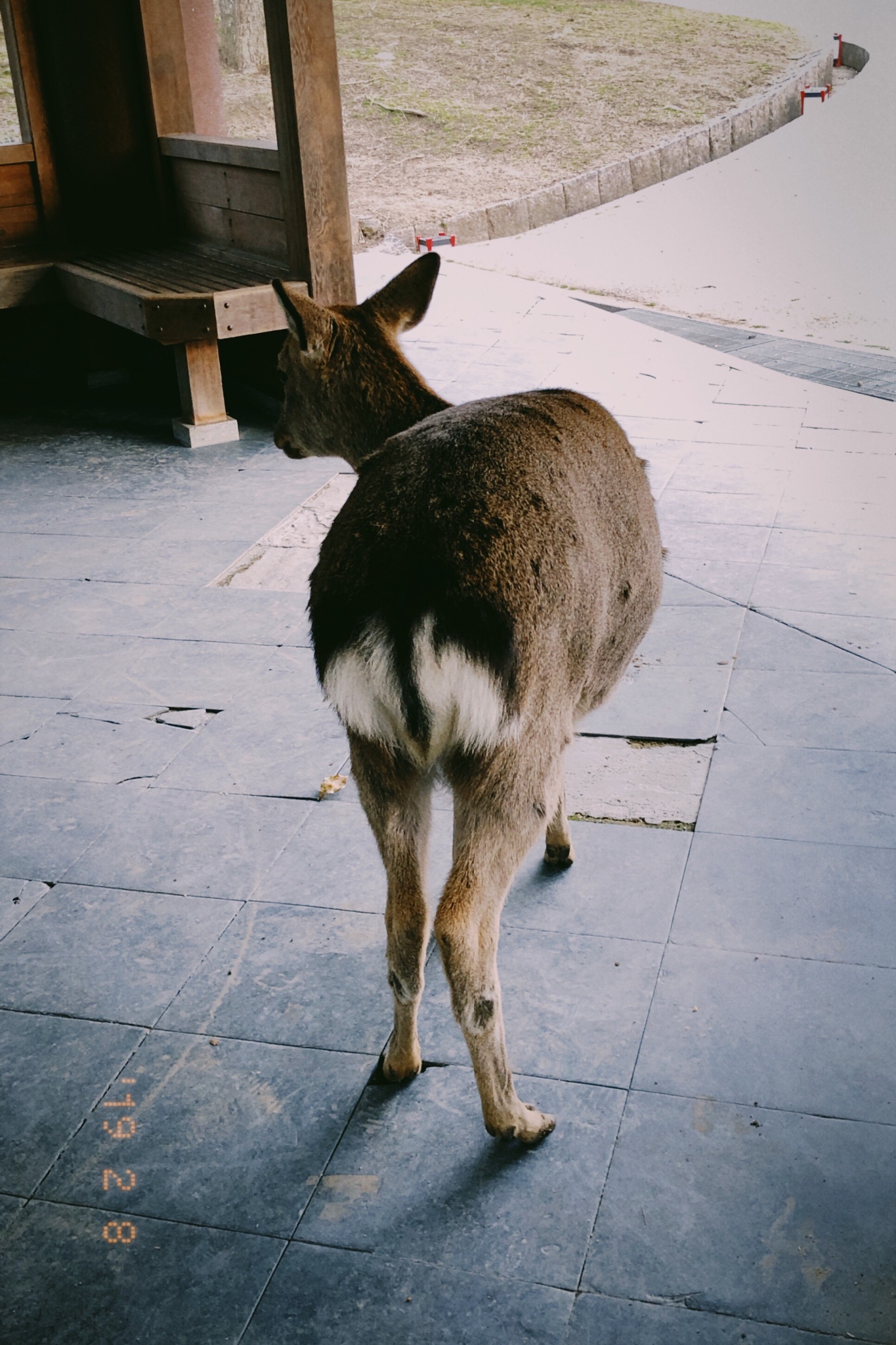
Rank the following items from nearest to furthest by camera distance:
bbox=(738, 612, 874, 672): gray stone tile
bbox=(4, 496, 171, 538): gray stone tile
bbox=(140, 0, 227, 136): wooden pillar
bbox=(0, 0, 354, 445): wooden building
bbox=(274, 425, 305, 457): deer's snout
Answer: bbox=(274, 425, 305, 457): deer's snout, bbox=(738, 612, 874, 672): gray stone tile, bbox=(4, 496, 171, 538): gray stone tile, bbox=(0, 0, 354, 445): wooden building, bbox=(140, 0, 227, 136): wooden pillar

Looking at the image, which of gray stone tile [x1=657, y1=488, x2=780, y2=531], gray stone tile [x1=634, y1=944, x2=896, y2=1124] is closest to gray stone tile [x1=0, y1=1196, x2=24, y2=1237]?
gray stone tile [x1=634, y1=944, x2=896, y2=1124]

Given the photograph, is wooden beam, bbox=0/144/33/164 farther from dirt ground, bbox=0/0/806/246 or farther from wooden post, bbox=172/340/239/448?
dirt ground, bbox=0/0/806/246

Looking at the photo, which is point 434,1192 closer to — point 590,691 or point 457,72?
point 590,691

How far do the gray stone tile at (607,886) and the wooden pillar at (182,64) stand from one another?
21.7 feet

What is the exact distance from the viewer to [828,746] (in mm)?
3766

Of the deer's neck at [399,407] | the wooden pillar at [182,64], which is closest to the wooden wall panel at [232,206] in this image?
the wooden pillar at [182,64]

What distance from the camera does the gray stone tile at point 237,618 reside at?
4711mm

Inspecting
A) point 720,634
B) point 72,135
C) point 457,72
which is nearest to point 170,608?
point 720,634

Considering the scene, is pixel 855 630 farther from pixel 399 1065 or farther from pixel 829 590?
pixel 399 1065

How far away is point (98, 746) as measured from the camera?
4.01m

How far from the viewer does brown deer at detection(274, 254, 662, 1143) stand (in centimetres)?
207

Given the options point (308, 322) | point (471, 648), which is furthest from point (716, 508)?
point (471, 648)

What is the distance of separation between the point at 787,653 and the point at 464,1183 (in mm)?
2621

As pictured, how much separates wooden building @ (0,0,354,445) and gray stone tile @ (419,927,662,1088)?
188 inches
